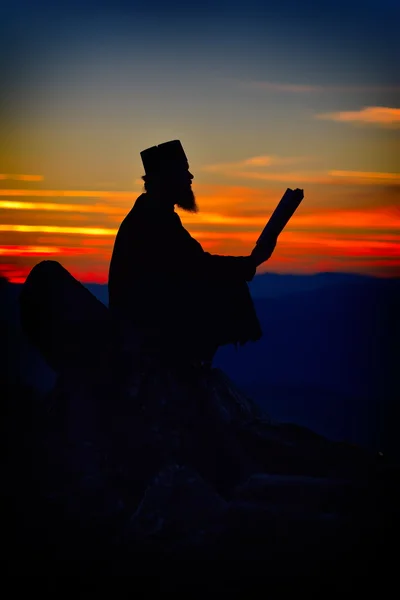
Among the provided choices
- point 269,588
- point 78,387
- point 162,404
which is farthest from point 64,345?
point 269,588

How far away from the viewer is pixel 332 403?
12086mm

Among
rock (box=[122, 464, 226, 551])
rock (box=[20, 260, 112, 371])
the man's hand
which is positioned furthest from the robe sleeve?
rock (box=[122, 464, 226, 551])

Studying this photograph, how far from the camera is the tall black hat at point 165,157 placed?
882 centimetres

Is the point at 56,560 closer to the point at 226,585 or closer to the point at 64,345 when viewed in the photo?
the point at 226,585

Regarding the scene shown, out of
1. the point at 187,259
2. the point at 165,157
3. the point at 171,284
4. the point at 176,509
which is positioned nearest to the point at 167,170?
the point at 165,157

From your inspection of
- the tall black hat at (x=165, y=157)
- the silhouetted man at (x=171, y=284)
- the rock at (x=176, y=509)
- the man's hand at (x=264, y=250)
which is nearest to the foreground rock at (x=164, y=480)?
the rock at (x=176, y=509)

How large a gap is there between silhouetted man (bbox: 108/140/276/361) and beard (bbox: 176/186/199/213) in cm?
8

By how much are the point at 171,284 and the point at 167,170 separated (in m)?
0.97

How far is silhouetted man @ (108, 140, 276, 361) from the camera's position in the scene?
8539 millimetres

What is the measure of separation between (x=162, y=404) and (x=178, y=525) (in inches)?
39.6

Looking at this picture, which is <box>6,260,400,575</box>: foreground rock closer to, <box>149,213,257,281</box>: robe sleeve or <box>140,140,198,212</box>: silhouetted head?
<box>149,213,257,281</box>: robe sleeve

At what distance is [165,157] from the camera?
28.9ft

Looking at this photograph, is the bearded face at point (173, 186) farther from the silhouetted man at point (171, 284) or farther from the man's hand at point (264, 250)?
the man's hand at point (264, 250)

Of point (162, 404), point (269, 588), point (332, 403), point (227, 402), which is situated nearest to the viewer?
point (269, 588)
